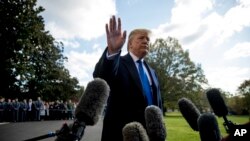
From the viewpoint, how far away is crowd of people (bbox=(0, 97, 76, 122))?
29391 mm

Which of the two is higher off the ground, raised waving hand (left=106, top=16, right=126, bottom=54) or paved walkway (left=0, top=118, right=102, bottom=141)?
raised waving hand (left=106, top=16, right=126, bottom=54)

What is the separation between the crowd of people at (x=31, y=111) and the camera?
96.4ft

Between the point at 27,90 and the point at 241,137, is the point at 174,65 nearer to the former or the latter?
the point at 27,90

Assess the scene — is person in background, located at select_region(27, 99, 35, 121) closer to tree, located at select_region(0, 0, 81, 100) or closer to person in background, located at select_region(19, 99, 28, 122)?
person in background, located at select_region(19, 99, 28, 122)

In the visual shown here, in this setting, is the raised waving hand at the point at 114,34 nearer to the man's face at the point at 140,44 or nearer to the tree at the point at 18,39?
the man's face at the point at 140,44

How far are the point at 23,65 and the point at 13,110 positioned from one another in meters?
8.25

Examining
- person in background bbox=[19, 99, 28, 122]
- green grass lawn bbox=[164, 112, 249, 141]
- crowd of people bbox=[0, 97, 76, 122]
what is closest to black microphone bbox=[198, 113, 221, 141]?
green grass lawn bbox=[164, 112, 249, 141]

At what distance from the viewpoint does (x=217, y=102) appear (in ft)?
6.13

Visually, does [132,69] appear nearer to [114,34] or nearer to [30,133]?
[114,34]

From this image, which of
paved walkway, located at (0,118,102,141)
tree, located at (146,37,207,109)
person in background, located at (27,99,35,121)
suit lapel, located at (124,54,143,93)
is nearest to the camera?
suit lapel, located at (124,54,143,93)

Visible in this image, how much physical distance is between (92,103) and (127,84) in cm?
178

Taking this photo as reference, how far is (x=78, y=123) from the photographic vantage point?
175 centimetres

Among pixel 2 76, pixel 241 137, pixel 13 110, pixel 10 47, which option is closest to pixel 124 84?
pixel 241 137

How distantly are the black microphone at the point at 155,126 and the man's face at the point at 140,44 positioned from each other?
2320 mm
